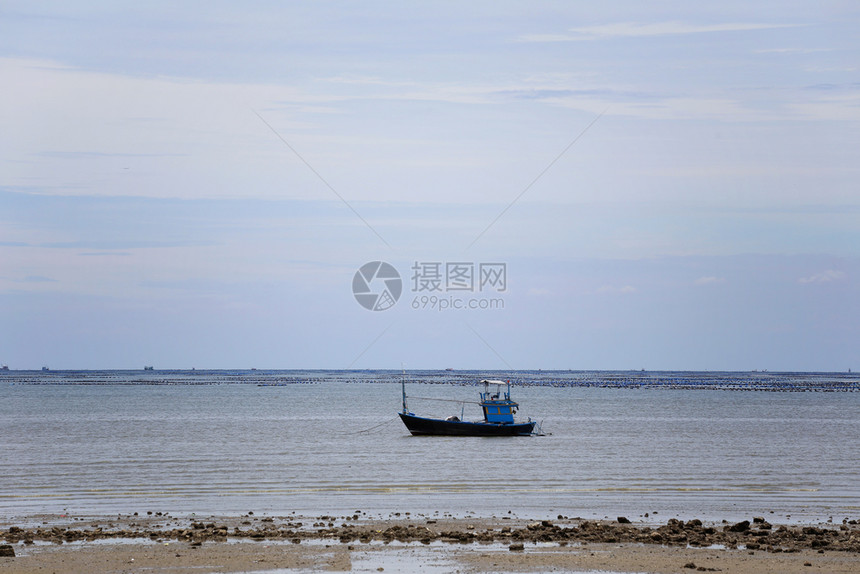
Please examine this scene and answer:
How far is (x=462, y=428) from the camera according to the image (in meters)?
55.0

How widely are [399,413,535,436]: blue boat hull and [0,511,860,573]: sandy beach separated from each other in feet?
105

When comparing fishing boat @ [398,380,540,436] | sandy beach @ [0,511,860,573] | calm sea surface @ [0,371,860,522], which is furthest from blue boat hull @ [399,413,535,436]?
sandy beach @ [0,511,860,573]

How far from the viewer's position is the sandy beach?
56.2 ft

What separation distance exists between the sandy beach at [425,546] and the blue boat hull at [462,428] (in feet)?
105

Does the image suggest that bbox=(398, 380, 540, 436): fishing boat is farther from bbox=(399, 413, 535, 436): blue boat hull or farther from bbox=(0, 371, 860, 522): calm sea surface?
bbox=(0, 371, 860, 522): calm sea surface

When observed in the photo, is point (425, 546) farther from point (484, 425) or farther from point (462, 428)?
point (462, 428)

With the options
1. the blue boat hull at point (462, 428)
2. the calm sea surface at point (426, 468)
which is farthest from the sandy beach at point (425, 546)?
the blue boat hull at point (462, 428)

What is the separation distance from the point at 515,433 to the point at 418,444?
24.8 feet

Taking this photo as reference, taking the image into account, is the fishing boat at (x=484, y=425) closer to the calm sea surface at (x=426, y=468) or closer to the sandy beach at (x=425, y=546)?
the calm sea surface at (x=426, y=468)

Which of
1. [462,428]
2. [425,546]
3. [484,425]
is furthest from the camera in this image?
[462,428]

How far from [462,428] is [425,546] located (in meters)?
36.2

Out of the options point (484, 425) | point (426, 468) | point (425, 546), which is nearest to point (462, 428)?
point (484, 425)

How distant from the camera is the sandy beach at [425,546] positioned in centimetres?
1712

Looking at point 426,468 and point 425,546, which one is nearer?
point 425,546
